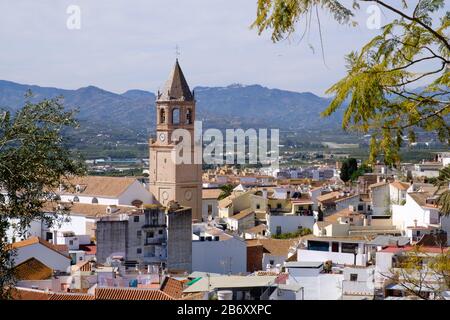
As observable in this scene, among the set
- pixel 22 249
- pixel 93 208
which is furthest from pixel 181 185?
pixel 22 249

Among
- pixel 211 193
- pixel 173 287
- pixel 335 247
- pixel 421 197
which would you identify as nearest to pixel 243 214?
pixel 421 197

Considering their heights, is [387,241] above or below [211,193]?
below

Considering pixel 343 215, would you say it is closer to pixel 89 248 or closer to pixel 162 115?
pixel 89 248

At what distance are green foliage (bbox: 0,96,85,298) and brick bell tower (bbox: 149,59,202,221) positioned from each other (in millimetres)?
37932

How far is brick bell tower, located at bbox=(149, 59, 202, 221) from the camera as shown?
47.5m

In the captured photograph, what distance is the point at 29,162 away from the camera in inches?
340

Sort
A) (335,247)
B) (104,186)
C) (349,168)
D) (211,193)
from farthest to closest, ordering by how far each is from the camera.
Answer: (349,168)
(211,193)
(104,186)
(335,247)

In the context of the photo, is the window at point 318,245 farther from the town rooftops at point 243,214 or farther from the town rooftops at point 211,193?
the town rooftops at point 211,193

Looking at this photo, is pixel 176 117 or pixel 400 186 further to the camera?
pixel 176 117

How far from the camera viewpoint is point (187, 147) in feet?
159

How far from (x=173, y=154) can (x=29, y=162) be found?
39.0m

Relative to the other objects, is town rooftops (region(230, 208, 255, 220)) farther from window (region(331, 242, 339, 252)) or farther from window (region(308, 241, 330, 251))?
window (region(331, 242, 339, 252))

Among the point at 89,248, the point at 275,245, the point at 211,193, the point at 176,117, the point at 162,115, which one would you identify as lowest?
the point at 275,245

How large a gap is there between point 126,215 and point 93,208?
6609mm
